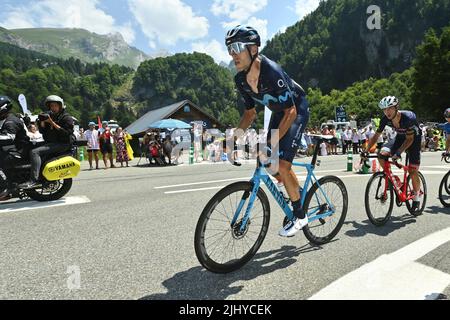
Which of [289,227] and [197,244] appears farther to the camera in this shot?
[289,227]

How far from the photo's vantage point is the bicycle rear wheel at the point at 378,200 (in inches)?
192

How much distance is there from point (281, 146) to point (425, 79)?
65.1 m

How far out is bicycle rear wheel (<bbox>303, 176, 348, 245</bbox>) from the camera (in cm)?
398

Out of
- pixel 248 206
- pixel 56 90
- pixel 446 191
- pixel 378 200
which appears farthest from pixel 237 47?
pixel 56 90

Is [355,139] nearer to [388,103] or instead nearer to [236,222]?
[388,103]

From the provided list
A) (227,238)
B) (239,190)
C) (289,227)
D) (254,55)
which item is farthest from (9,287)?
(254,55)

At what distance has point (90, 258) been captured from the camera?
3590 mm

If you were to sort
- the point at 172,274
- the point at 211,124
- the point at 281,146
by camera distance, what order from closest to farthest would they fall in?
the point at 172,274 → the point at 281,146 → the point at 211,124

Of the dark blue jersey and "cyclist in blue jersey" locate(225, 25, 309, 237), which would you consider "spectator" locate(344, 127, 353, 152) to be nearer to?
the dark blue jersey

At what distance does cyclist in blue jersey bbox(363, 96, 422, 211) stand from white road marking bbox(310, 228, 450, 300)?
204 centimetres

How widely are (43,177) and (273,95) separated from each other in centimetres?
507

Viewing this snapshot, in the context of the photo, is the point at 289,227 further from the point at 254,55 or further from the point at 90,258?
the point at 90,258

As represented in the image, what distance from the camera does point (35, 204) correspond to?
647 centimetres
